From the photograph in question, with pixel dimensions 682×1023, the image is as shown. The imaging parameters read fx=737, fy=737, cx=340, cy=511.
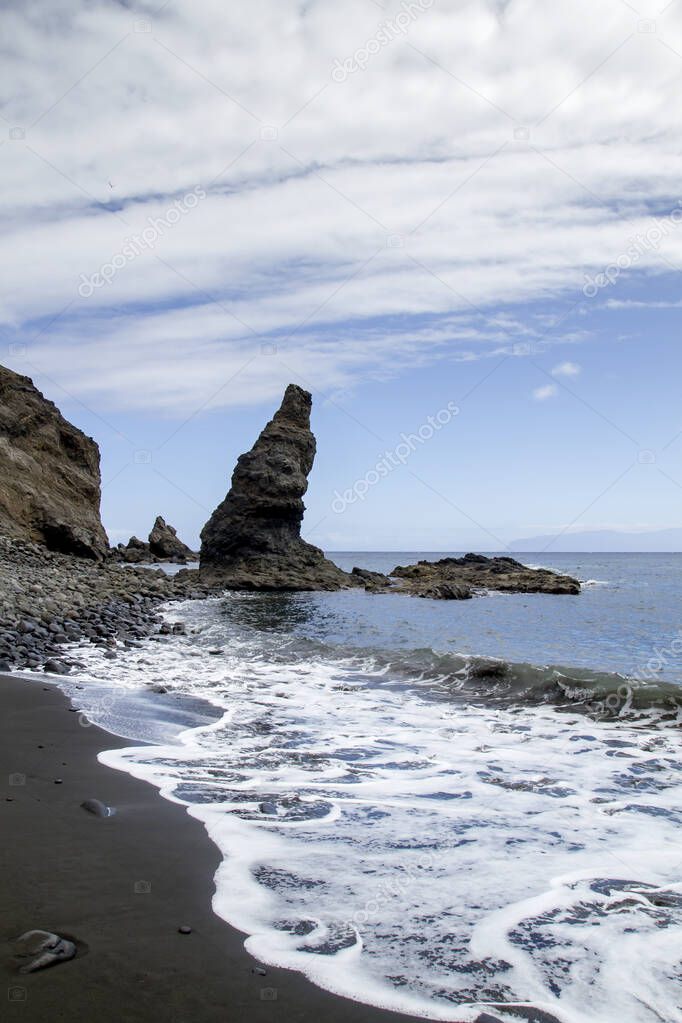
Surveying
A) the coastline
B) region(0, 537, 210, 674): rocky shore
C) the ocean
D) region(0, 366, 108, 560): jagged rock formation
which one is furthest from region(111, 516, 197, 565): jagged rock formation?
the coastline

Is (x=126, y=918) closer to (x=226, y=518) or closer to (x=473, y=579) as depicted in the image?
(x=226, y=518)

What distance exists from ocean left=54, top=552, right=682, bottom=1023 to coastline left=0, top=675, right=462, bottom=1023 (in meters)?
0.18

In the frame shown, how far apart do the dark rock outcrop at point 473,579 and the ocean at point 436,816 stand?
29301 mm

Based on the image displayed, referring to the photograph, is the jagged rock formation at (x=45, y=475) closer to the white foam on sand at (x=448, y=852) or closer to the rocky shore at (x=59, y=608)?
the rocky shore at (x=59, y=608)

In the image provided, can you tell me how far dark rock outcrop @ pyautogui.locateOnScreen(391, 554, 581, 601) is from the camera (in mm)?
45000

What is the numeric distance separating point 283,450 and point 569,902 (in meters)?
47.0

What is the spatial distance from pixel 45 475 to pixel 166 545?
1667 inches

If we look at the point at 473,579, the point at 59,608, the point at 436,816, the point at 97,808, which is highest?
the point at 473,579

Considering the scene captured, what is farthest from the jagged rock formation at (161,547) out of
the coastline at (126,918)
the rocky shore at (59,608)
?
the coastline at (126,918)

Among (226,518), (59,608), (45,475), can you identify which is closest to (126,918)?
(59,608)

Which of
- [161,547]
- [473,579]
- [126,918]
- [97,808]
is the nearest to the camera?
[126,918]

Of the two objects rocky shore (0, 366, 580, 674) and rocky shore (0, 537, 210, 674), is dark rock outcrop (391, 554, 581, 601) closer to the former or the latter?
rocky shore (0, 366, 580, 674)

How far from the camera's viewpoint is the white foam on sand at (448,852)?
348 cm

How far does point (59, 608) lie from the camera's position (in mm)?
19047
